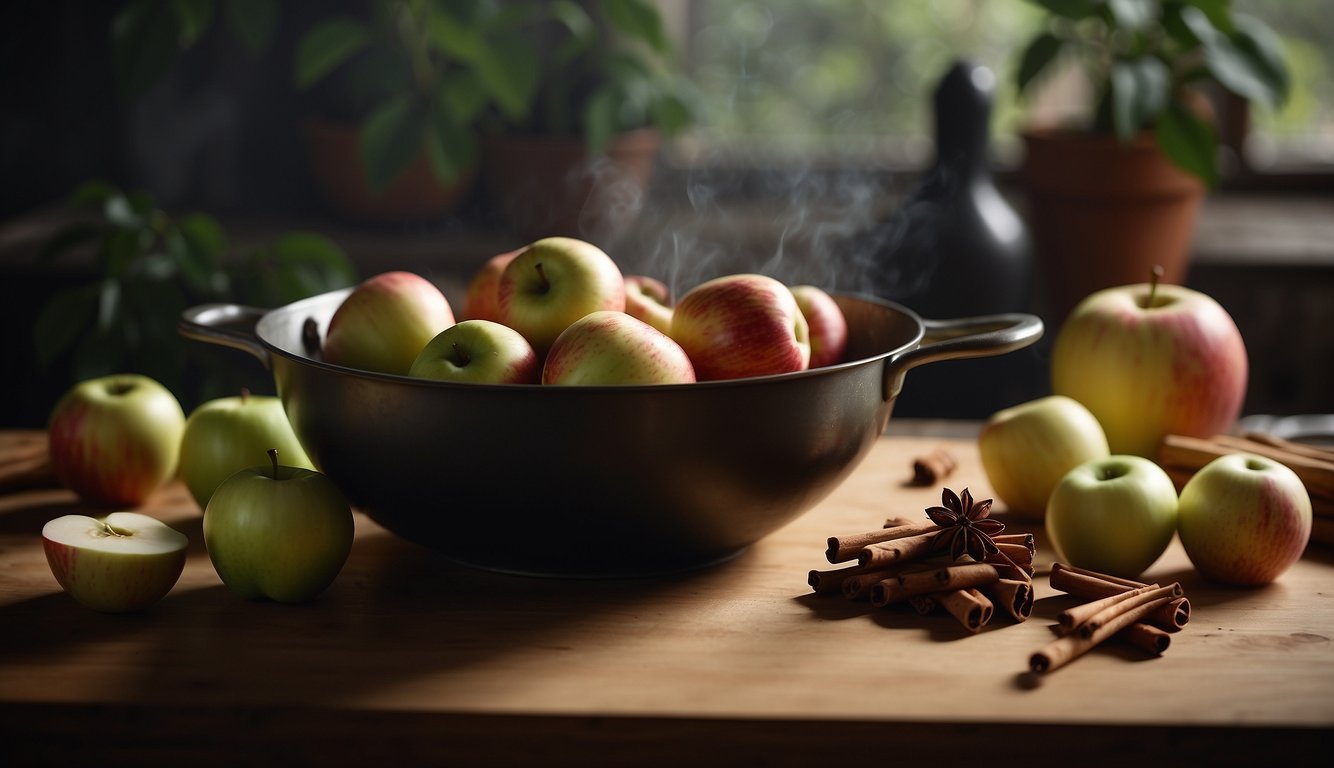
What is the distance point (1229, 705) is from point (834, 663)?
245mm

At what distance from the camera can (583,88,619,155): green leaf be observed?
2.21 m

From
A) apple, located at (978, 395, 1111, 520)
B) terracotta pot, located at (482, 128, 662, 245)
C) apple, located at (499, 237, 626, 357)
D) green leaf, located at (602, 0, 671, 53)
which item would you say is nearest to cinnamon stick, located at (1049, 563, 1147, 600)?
apple, located at (978, 395, 1111, 520)

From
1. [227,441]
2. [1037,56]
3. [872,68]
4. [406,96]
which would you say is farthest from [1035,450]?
[872,68]

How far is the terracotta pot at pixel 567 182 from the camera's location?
243 centimetres

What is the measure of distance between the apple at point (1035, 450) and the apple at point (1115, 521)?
104 mm

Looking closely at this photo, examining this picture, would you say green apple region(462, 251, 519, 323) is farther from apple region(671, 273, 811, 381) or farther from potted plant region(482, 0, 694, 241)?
potted plant region(482, 0, 694, 241)

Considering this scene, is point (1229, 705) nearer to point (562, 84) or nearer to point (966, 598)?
point (966, 598)

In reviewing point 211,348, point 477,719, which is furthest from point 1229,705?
point 211,348

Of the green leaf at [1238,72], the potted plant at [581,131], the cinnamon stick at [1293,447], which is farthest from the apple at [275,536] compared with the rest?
the green leaf at [1238,72]

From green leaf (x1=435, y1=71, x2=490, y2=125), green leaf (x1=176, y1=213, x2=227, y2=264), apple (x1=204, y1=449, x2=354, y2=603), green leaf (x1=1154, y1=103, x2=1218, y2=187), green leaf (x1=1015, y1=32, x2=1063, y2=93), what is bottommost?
apple (x1=204, y1=449, x2=354, y2=603)

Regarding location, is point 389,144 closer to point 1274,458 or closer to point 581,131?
point 581,131

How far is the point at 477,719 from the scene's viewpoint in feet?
2.48

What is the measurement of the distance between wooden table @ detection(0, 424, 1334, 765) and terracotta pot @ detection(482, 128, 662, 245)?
1.56 metres

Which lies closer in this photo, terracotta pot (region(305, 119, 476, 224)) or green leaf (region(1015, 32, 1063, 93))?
green leaf (region(1015, 32, 1063, 93))
